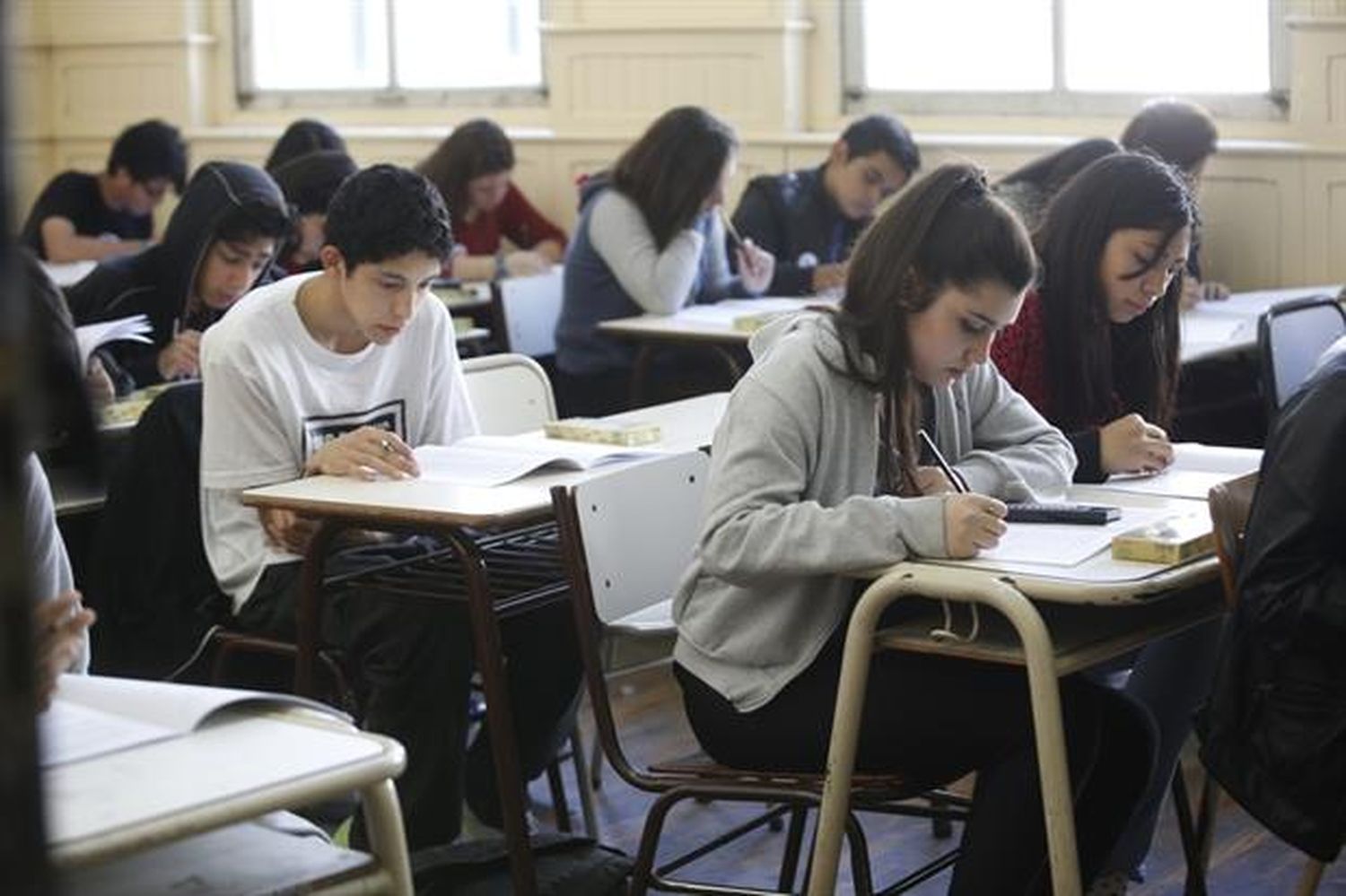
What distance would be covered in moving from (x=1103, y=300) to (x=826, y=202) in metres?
2.86

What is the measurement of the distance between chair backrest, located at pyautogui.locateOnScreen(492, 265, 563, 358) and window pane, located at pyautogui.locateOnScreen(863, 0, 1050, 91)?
176 centimetres

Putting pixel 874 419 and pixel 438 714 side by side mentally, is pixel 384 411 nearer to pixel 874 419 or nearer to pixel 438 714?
pixel 438 714

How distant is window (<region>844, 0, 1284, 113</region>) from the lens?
5957mm

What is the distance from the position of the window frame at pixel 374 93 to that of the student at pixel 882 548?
506cm

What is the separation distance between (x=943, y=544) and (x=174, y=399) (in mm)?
1298

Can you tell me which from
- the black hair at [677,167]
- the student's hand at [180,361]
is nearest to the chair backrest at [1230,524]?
the student's hand at [180,361]

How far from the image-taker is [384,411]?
3293mm

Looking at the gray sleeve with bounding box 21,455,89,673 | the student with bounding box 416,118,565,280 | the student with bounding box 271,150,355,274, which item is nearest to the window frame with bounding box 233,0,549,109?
the student with bounding box 416,118,565,280

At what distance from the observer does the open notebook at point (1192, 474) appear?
2.90m

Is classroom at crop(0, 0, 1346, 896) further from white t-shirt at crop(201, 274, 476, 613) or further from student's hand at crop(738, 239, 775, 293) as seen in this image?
student's hand at crop(738, 239, 775, 293)

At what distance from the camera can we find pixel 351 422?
322 centimetres

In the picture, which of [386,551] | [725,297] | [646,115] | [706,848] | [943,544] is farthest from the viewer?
[646,115]

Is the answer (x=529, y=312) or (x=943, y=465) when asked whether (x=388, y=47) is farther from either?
(x=943, y=465)

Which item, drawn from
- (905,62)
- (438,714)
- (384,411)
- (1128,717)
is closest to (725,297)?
(905,62)
